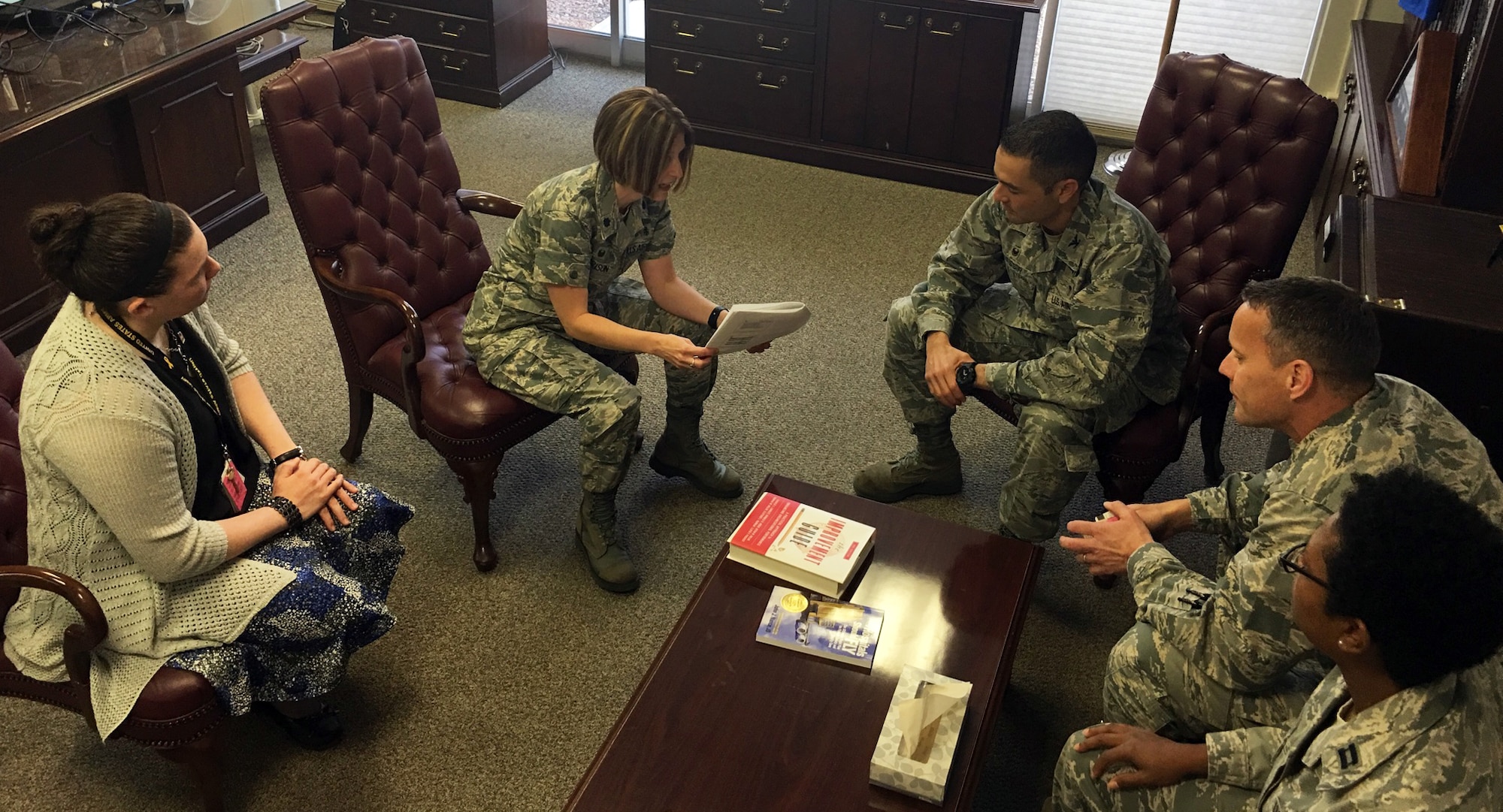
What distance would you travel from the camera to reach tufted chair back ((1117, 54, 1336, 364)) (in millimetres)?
2910

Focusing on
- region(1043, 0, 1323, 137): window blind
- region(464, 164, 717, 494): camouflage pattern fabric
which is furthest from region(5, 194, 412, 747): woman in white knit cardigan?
region(1043, 0, 1323, 137): window blind

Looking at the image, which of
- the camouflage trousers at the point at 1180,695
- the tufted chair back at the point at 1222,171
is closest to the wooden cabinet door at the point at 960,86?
the tufted chair back at the point at 1222,171

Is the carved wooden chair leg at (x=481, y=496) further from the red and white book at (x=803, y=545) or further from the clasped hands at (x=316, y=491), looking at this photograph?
the red and white book at (x=803, y=545)

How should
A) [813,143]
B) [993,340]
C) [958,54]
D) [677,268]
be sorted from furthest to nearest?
[813,143] < [958,54] < [677,268] < [993,340]

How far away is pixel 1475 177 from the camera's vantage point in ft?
9.23

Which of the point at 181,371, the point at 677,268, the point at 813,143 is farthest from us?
the point at 813,143

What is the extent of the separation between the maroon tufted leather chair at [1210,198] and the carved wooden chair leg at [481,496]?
123 cm

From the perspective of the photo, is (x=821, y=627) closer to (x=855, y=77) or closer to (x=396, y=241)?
(x=396, y=241)

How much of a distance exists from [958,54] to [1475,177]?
2.19 m

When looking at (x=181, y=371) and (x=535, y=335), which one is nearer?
(x=181, y=371)

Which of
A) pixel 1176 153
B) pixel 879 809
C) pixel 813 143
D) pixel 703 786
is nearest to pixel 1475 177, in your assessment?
pixel 1176 153

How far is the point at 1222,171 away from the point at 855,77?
6.87 ft

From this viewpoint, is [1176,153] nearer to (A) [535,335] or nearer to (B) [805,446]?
(B) [805,446]

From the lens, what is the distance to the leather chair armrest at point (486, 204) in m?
3.17
